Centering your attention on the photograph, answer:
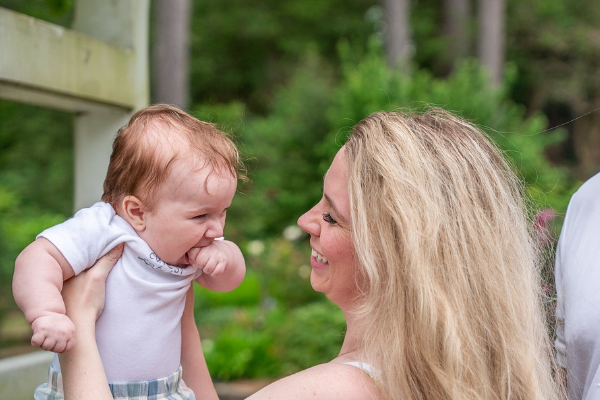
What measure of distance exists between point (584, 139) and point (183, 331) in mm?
24132

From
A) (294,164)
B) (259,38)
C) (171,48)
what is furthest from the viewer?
(259,38)

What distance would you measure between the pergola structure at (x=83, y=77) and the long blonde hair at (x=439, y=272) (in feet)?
4.32

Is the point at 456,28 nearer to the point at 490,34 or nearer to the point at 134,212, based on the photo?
the point at 490,34

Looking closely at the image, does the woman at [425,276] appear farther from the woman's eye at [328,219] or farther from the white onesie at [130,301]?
the white onesie at [130,301]

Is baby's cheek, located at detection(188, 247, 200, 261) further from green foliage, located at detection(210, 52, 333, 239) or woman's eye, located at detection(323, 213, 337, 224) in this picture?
green foliage, located at detection(210, 52, 333, 239)

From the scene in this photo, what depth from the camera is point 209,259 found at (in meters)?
1.95

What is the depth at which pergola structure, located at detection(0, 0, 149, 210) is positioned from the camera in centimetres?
254


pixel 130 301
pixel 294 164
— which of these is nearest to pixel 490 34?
pixel 294 164

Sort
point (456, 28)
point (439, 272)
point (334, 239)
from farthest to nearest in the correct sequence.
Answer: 1. point (456, 28)
2. point (334, 239)
3. point (439, 272)

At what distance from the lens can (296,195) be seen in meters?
10.5

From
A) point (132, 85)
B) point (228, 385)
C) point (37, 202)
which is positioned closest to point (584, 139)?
point (37, 202)

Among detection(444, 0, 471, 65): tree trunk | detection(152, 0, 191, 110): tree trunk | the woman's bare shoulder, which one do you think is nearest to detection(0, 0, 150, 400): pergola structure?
the woman's bare shoulder

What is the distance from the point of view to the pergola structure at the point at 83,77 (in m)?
2.58

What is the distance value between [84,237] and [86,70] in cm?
134
